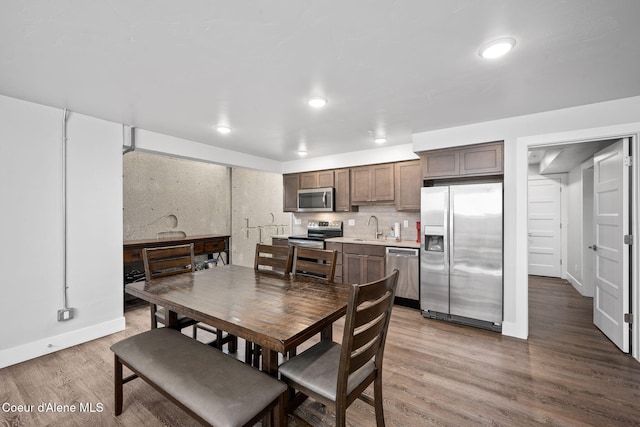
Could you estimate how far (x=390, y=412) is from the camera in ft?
5.98

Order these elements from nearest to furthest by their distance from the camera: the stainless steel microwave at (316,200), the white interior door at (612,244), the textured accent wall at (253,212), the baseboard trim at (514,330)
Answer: the white interior door at (612,244) < the baseboard trim at (514,330) < the stainless steel microwave at (316,200) < the textured accent wall at (253,212)

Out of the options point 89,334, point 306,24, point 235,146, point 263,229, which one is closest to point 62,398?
point 89,334

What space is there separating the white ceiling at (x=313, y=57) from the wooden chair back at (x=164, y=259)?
1356 millimetres

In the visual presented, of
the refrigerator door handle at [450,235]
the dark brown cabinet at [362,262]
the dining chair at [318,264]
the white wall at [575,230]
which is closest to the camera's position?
the dining chair at [318,264]

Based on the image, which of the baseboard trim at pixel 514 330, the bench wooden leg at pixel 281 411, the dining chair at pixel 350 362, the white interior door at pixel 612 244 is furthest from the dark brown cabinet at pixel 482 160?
the bench wooden leg at pixel 281 411

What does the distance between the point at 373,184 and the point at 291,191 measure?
68.7 inches

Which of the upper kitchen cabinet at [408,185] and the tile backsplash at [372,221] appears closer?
the upper kitchen cabinet at [408,185]

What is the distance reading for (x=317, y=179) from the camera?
5020 mm

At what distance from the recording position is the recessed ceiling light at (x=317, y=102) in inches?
95.7

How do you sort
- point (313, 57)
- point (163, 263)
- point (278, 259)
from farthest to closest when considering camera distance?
point (278, 259) < point (163, 263) < point (313, 57)

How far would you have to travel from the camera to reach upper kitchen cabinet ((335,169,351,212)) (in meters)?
4.67

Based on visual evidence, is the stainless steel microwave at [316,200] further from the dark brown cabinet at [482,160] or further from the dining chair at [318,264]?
the dining chair at [318,264]

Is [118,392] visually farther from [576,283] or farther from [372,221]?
[576,283]

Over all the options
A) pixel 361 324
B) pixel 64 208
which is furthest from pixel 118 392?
pixel 64 208
